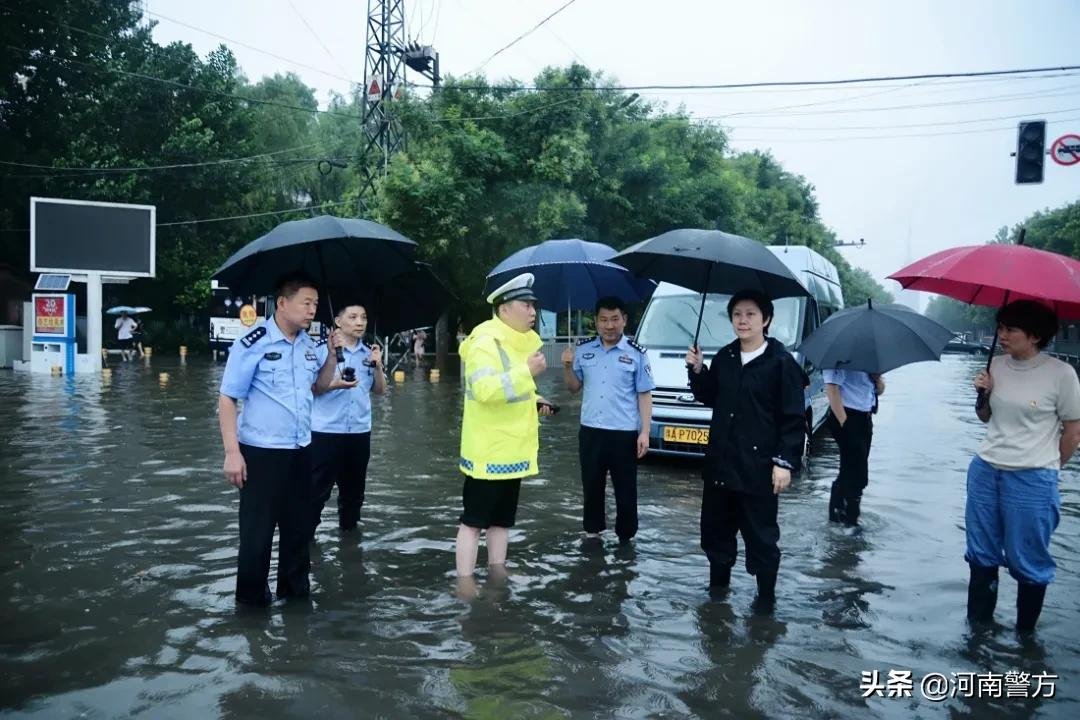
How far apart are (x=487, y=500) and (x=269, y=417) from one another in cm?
137

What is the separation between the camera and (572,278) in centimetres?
750

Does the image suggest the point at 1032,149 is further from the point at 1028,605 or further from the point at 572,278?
the point at 1028,605

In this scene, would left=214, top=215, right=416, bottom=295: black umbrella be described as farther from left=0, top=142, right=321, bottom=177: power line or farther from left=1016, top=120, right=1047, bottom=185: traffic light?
left=0, top=142, right=321, bottom=177: power line

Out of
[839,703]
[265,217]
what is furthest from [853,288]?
[839,703]

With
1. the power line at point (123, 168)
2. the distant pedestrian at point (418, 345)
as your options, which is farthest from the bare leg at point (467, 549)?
the power line at point (123, 168)

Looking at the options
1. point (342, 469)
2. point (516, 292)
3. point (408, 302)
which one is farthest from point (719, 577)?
point (408, 302)

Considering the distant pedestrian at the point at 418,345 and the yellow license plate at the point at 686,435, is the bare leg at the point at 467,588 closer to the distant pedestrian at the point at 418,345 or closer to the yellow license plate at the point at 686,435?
the yellow license plate at the point at 686,435

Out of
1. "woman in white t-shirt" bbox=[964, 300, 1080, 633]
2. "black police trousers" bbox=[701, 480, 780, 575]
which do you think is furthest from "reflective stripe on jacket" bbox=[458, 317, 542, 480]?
"woman in white t-shirt" bbox=[964, 300, 1080, 633]

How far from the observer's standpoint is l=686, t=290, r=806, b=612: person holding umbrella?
5.11 meters

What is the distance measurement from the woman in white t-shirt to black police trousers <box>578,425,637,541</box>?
2.38 meters

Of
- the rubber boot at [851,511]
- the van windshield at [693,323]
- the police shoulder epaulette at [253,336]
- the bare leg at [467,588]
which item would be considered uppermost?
the van windshield at [693,323]

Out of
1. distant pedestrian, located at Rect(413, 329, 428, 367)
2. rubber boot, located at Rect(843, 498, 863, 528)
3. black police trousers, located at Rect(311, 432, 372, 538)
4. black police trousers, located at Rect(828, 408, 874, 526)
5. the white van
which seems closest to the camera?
black police trousers, located at Rect(311, 432, 372, 538)

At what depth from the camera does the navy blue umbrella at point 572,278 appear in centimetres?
729

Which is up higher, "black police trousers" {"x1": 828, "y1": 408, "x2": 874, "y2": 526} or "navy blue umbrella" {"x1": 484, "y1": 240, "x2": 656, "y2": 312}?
"navy blue umbrella" {"x1": 484, "y1": 240, "x2": 656, "y2": 312}
